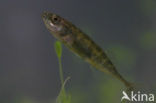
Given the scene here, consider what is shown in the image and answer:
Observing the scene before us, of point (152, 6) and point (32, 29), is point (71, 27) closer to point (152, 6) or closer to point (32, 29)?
point (32, 29)

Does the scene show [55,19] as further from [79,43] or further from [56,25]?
[79,43]

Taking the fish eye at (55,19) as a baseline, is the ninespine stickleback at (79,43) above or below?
below

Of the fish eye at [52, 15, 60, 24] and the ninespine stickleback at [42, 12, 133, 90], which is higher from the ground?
the fish eye at [52, 15, 60, 24]

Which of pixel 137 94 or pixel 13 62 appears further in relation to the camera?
pixel 13 62

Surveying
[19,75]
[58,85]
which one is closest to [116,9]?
[58,85]

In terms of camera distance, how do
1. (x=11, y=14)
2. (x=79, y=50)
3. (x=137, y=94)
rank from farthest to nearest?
(x=11, y=14) → (x=137, y=94) → (x=79, y=50)

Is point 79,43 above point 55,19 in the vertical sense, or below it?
below

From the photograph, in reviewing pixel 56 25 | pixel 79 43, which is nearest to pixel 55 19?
pixel 56 25

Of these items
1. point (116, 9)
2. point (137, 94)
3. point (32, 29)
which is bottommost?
point (137, 94)
